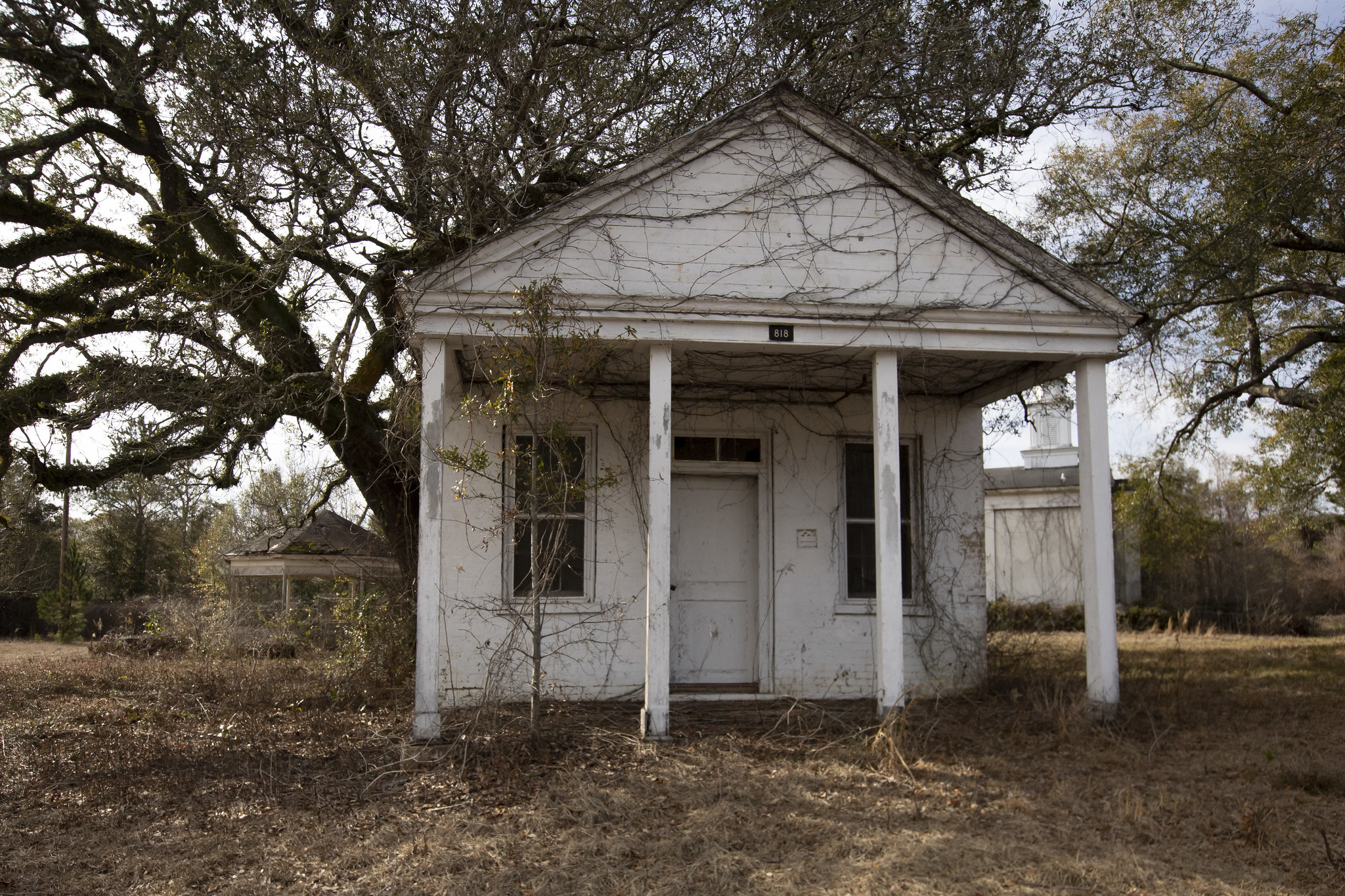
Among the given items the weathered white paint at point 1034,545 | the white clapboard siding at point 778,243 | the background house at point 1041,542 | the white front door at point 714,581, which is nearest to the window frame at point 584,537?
the white front door at point 714,581

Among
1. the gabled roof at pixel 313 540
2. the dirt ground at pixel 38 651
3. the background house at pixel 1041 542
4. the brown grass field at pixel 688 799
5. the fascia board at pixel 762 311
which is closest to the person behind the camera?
the brown grass field at pixel 688 799

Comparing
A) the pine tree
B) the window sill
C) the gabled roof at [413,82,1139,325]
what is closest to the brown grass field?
the window sill

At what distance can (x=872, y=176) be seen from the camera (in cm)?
812

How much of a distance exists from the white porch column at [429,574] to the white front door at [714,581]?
2.90 metres

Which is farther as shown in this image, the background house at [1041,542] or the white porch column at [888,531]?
the background house at [1041,542]

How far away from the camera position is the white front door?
9594 mm

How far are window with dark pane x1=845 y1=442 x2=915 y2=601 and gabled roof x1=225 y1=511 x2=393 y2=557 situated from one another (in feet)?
25.7

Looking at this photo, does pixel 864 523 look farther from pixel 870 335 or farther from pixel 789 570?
pixel 870 335

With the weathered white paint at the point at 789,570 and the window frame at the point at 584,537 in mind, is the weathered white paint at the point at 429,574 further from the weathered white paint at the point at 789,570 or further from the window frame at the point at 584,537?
the weathered white paint at the point at 789,570

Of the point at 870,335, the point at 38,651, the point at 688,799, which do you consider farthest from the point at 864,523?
the point at 38,651

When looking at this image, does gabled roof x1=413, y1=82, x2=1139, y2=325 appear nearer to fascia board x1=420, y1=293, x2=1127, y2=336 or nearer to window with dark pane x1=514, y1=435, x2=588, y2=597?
fascia board x1=420, y1=293, x2=1127, y2=336

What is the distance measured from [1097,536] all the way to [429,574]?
5452 millimetres

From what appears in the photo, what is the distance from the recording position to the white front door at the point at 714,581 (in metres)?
9.59

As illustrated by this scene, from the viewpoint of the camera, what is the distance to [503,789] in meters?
6.24
